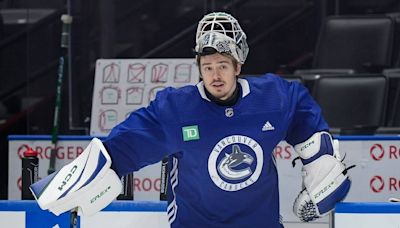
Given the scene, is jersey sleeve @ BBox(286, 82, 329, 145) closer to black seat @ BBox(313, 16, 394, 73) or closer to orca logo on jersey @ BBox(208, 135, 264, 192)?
orca logo on jersey @ BBox(208, 135, 264, 192)

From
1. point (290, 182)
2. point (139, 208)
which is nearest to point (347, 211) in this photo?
point (139, 208)

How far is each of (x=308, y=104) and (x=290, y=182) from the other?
2.21 meters

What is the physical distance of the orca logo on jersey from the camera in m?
4.17

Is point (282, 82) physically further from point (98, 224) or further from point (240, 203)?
point (98, 224)

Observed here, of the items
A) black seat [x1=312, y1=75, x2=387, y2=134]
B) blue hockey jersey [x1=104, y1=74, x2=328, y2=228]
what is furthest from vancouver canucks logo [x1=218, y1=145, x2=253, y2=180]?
black seat [x1=312, y1=75, x2=387, y2=134]

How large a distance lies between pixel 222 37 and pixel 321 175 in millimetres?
614

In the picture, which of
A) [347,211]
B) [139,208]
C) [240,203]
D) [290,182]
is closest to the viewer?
[240,203]

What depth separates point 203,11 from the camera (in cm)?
926

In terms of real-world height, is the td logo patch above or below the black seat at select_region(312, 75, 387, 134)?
below

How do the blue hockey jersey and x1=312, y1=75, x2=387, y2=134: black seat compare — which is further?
x1=312, y1=75, x2=387, y2=134: black seat

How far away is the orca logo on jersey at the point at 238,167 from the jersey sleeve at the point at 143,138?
16 centimetres

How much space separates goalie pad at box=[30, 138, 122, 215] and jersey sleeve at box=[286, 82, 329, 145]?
658 millimetres

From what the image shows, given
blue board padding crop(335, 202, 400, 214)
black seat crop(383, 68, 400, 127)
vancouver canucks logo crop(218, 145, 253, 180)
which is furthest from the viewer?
black seat crop(383, 68, 400, 127)

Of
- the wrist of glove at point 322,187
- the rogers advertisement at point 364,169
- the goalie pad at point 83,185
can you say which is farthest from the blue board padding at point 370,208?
the rogers advertisement at point 364,169
